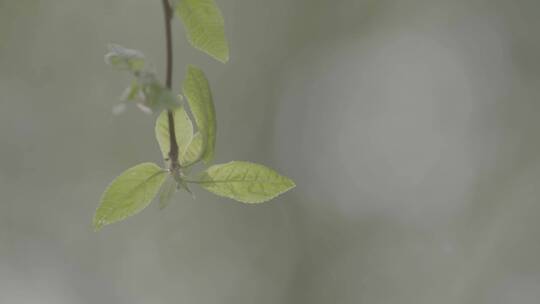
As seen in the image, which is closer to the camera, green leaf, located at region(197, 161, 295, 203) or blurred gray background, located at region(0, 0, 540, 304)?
green leaf, located at region(197, 161, 295, 203)

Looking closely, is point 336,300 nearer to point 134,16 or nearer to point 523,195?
point 523,195

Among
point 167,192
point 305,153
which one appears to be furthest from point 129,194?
point 305,153

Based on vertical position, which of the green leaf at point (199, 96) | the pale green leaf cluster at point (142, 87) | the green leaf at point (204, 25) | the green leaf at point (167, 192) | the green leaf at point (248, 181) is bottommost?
the green leaf at point (167, 192)

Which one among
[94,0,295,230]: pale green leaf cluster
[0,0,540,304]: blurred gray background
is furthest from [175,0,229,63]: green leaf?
[0,0,540,304]: blurred gray background

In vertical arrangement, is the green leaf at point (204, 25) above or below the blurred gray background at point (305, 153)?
above

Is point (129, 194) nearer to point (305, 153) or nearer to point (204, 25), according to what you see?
point (204, 25)

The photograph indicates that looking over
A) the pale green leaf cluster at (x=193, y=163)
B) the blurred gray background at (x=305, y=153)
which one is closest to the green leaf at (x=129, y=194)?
the pale green leaf cluster at (x=193, y=163)

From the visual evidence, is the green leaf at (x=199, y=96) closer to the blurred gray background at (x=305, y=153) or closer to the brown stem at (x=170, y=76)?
the brown stem at (x=170, y=76)

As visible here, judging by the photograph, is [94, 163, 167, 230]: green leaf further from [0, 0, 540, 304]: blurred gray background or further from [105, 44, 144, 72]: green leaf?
[0, 0, 540, 304]: blurred gray background

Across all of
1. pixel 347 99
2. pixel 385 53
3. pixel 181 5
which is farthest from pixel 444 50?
pixel 181 5

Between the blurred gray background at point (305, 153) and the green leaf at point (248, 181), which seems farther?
the blurred gray background at point (305, 153)
